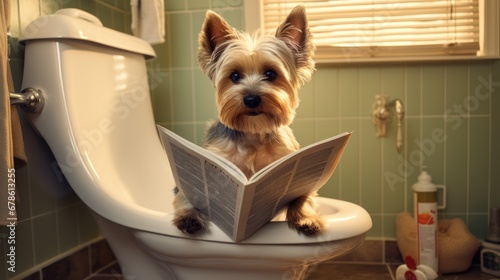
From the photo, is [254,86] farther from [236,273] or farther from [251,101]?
[236,273]

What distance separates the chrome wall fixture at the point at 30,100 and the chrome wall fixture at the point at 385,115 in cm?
122

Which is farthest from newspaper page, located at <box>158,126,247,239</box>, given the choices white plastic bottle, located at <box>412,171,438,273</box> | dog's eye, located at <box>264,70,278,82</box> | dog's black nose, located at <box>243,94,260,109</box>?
white plastic bottle, located at <box>412,171,438,273</box>

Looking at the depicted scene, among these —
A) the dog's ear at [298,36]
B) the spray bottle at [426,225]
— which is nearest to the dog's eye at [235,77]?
the dog's ear at [298,36]

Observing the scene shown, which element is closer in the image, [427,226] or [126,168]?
[126,168]

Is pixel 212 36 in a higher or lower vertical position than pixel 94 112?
higher

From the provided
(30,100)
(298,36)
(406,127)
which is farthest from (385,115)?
(30,100)

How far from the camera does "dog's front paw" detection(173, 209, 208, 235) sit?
96 centimetres

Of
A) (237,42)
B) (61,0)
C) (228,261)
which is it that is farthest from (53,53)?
(228,261)

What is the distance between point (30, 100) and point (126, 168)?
35 centimetres

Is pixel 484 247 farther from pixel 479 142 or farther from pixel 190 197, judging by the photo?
pixel 190 197

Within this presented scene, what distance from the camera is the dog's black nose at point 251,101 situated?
1.08 meters

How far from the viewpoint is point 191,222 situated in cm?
97

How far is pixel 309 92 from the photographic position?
183 centimetres

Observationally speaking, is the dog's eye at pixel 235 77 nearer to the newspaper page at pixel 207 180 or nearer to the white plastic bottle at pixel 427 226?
the newspaper page at pixel 207 180
